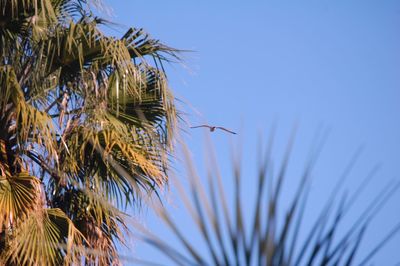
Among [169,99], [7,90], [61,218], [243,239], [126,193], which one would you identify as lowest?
[243,239]

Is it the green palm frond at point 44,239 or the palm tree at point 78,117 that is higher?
the palm tree at point 78,117

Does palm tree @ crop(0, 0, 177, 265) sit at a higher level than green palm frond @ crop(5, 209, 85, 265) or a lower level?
higher

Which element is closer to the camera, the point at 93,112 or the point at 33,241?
the point at 33,241

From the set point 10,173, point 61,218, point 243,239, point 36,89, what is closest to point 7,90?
point 36,89

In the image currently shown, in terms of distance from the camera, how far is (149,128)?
558 centimetres

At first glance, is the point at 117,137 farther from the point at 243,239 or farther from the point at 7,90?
the point at 243,239

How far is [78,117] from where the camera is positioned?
5461 mm

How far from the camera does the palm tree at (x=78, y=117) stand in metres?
5.07

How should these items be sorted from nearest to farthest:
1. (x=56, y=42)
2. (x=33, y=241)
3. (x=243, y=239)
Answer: (x=243, y=239)
(x=33, y=241)
(x=56, y=42)

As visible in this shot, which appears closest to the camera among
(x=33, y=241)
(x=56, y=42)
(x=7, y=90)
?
(x=33, y=241)

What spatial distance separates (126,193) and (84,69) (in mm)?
959

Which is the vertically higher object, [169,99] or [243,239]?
[169,99]

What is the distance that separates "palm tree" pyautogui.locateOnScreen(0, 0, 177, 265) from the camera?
5074mm

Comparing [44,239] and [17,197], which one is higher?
[17,197]
